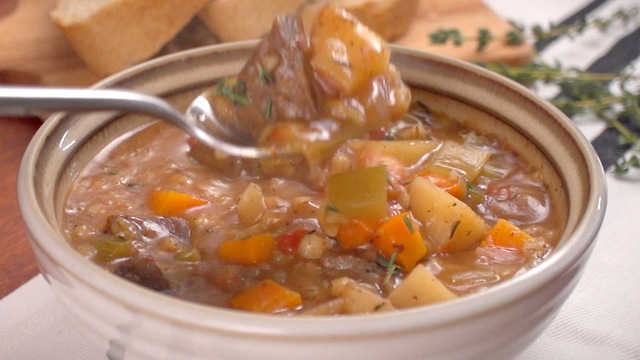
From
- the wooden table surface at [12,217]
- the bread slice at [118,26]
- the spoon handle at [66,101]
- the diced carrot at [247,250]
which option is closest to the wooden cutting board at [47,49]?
the bread slice at [118,26]

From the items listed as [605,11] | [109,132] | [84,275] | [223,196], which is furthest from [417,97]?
[605,11]

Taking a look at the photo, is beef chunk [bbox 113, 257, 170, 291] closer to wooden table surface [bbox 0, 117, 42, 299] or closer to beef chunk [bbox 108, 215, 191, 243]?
beef chunk [bbox 108, 215, 191, 243]

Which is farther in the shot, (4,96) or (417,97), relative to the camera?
(417,97)

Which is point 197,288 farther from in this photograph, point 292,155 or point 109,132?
point 109,132

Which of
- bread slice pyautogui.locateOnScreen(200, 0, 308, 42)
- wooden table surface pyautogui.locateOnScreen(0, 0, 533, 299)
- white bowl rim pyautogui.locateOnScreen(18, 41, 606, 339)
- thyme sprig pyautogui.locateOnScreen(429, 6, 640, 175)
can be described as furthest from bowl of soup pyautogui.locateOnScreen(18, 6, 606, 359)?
bread slice pyautogui.locateOnScreen(200, 0, 308, 42)

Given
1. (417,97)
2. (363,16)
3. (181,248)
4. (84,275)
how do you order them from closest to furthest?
(84,275)
(181,248)
(417,97)
(363,16)

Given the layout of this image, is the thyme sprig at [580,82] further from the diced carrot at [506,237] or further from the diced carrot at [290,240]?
the diced carrot at [290,240]

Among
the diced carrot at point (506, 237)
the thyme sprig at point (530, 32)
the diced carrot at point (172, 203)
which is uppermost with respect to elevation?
the diced carrot at point (172, 203)

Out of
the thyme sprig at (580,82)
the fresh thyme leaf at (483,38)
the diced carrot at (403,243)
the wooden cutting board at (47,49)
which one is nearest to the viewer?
the diced carrot at (403,243)
